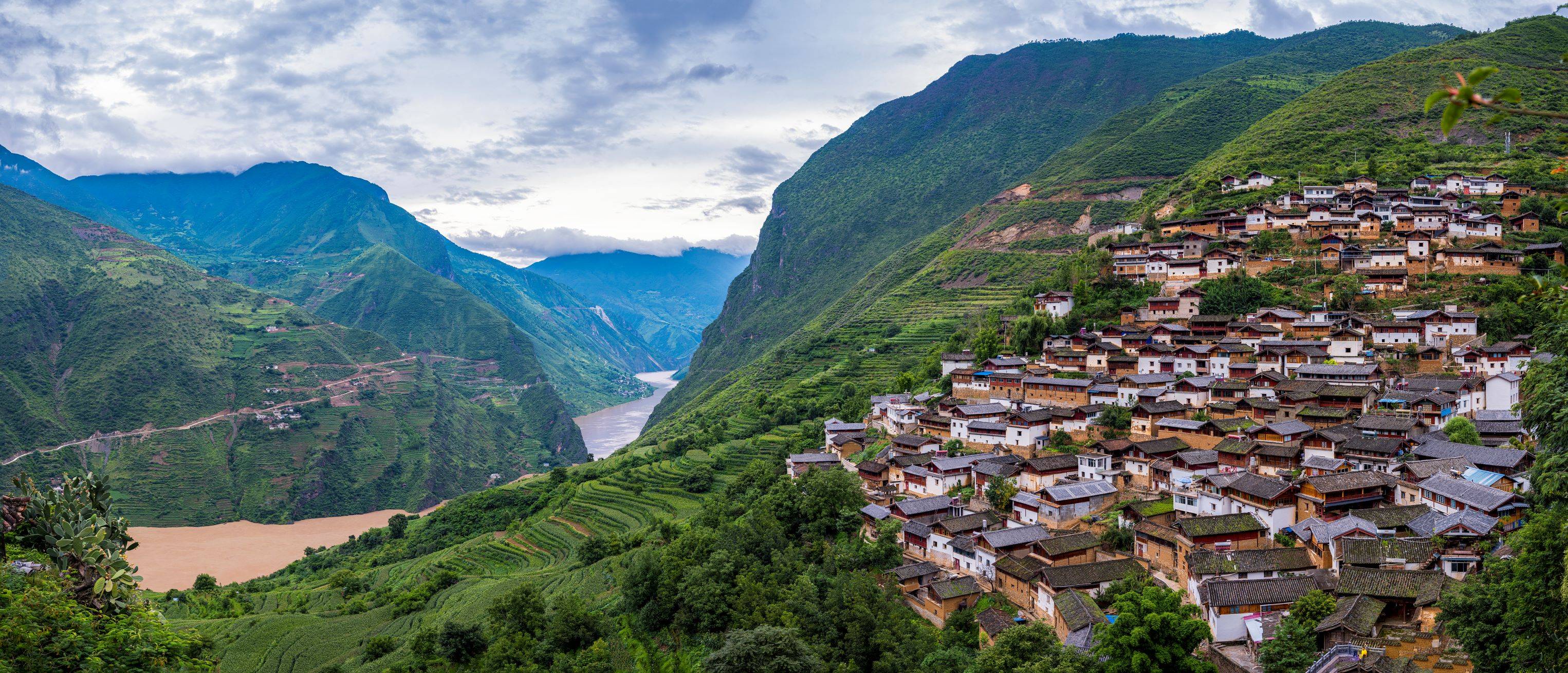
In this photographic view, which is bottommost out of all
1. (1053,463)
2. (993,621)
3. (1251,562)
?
(993,621)

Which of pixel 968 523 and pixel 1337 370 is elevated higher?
pixel 1337 370

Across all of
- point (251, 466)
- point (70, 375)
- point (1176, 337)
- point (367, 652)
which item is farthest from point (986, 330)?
point (70, 375)

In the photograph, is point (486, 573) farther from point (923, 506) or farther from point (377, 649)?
point (923, 506)

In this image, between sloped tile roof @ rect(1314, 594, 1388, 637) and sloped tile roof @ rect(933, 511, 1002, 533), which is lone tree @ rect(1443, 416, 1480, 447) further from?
sloped tile roof @ rect(933, 511, 1002, 533)

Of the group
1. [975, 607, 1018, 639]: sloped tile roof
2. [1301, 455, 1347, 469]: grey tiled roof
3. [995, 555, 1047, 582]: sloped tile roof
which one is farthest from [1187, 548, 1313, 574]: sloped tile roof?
[975, 607, 1018, 639]: sloped tile roof

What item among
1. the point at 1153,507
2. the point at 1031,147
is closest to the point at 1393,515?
the point at 1153,507

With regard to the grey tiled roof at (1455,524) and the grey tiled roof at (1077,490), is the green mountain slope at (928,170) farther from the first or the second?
the grey tiled roof at (1455,524)

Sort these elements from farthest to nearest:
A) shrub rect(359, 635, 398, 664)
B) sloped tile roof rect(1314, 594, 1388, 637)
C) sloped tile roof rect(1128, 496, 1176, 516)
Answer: shrub rect(359, 635, 398, 664), sloped tile roof rect(1128, 496, 1176, 516), sloped tile roof rect(1314, 594, 1388, 637)
